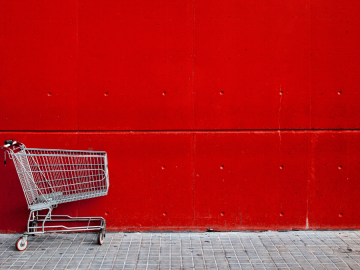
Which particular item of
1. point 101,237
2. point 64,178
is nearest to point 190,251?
point 101,237

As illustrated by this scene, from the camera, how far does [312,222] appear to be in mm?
4539

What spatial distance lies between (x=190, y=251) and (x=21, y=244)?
1.90 metres

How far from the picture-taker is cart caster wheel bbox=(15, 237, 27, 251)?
392cm

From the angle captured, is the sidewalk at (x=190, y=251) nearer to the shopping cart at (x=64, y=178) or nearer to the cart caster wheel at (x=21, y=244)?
the cart caster wheel at (x=21, y=244)

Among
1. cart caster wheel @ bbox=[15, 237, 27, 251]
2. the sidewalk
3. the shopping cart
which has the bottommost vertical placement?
the sidewalk

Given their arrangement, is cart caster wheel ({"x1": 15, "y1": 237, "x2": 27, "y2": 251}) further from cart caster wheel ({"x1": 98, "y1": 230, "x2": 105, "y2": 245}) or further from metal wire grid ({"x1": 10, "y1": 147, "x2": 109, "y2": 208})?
cart caster wheel ({"x1": 98, "y1": 230, "x2": 105, "y2": 245})

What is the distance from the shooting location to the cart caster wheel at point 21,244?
3.92 metres

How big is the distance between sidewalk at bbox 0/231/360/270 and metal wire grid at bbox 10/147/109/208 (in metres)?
0.59

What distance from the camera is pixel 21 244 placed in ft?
13.0

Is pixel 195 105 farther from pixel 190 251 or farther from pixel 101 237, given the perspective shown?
pixel 101 237

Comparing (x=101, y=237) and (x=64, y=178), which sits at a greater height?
(x=64, y=178)

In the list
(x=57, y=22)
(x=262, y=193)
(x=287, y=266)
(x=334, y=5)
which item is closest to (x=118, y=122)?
(x=57, y=22)

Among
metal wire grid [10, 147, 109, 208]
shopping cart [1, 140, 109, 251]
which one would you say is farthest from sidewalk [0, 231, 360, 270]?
metal wire grid [10, 147, 109, 208]

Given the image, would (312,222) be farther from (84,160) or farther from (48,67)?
(48,67)
